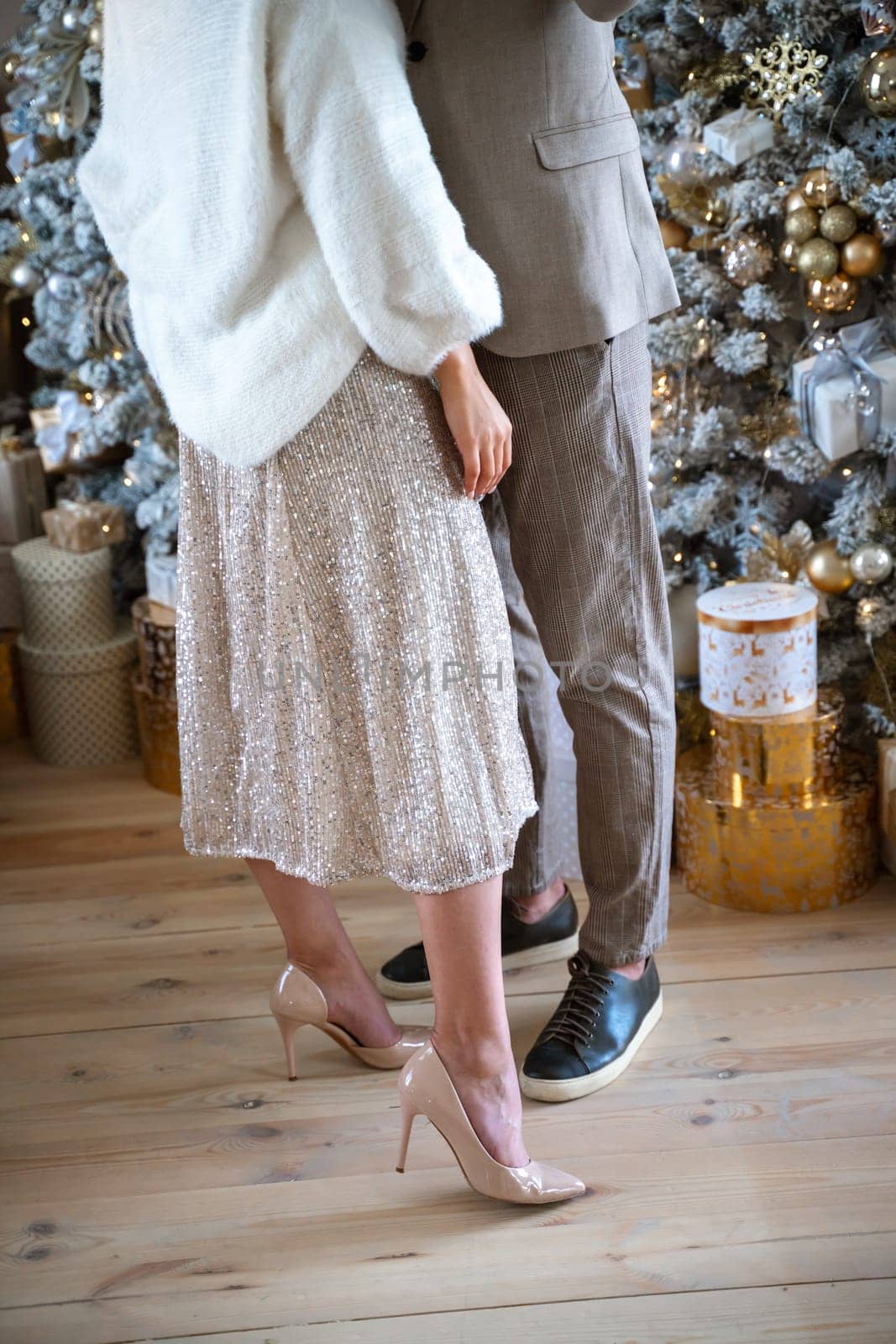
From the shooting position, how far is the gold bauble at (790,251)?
64.9 inches

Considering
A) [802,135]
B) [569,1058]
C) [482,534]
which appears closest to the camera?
[482,534]

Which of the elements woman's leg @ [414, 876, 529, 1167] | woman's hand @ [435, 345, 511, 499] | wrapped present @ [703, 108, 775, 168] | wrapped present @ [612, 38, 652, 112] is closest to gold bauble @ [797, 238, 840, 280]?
wrapped present @ [703, 108, 775, 168]

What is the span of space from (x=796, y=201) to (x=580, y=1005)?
104 centimetres

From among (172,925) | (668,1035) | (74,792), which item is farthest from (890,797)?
(74,792)

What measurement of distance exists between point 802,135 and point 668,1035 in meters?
1.14

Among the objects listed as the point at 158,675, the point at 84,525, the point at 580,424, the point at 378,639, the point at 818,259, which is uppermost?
the point at 818,259

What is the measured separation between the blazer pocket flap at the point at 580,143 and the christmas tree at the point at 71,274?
1.21m

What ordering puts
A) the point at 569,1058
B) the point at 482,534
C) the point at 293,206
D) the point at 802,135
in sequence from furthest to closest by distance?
the point at 802,135
the point at 569,1058
the point at 482,534
the point at 293,206

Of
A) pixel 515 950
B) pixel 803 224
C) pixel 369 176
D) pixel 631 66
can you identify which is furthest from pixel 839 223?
pixel 515 950

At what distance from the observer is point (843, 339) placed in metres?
1.70

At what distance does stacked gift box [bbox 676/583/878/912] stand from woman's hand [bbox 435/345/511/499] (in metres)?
0.63

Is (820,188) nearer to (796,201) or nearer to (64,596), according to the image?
(796,201)

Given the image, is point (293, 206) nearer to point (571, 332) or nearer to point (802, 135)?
point (571, 332)

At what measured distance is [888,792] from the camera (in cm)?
170
